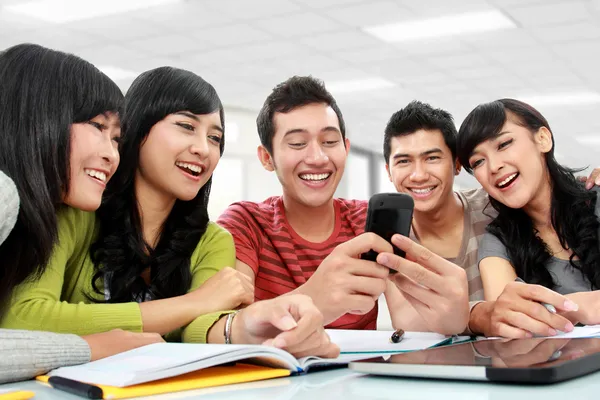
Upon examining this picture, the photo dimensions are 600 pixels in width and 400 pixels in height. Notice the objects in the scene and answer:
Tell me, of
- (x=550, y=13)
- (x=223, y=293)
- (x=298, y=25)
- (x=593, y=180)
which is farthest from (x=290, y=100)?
(x=550, y=13)

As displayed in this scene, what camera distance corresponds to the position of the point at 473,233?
233 cm

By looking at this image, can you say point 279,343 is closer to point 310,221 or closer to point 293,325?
point 293,325

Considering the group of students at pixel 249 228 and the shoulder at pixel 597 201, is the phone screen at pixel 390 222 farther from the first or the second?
the shoulder at pixel 597 201

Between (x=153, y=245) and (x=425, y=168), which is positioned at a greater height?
(x=425, y=168)

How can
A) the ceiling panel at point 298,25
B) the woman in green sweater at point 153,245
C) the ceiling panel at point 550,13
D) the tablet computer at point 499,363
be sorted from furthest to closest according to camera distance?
the ceiling panel at point 298,25 < the ceiling panel at point 550,13 < the woman in green sweater at point 153,245 < the tablet computer at point 499,363

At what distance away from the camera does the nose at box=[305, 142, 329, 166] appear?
212cm

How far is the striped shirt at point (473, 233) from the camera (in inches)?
86.5

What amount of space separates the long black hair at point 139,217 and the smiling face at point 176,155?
21 millimetres

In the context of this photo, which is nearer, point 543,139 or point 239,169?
point 543,139

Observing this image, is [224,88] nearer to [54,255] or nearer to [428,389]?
[54,255]

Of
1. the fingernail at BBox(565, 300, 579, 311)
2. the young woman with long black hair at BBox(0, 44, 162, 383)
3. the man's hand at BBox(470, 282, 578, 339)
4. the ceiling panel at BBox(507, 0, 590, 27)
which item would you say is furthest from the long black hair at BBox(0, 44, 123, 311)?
the ceiling panel at BBox(507, 0, 590, 27)

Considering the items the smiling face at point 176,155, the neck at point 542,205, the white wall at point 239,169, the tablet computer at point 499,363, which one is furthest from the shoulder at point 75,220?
the white wall at point 239,169

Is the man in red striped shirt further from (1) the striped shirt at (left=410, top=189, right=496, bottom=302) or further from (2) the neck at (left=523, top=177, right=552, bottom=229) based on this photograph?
(2) the neck at (left=523, top=177, right=552, bottom=229)

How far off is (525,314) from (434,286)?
0.21 meters
